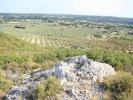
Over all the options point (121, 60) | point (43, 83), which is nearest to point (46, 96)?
point (43, 83)

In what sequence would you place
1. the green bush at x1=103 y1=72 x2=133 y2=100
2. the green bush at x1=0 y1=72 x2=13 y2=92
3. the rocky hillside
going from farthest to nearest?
the green bush at x1=0 y1=72 x2=13 y2=92, the rocky hillside, the green bush at x1=103 y1=72 x2=133 y2=100

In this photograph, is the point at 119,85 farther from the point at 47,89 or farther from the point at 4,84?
the point at 4,84

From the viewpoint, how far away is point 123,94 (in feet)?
55.2

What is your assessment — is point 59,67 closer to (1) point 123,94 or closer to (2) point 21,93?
(2) point 21,93

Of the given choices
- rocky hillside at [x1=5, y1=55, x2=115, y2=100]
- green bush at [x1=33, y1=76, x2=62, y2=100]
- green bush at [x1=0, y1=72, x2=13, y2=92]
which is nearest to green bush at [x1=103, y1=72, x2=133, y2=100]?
rocky hillside at [x1=5, y1=55, x2=115, y2=100]

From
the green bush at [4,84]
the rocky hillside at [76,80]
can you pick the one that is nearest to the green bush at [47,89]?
the rocky hillside at [76,80]

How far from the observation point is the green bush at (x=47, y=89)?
16781 mm

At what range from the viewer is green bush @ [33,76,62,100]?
16.8 meters

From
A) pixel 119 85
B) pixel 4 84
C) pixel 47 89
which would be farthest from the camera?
pixel 4 84

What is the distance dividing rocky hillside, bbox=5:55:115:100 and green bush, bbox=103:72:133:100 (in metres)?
0.51

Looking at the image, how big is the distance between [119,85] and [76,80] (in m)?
2.51

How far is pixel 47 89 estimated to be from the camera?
17.1 metres

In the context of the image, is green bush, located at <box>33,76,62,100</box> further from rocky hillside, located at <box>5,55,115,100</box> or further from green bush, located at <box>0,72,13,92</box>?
green bush, located at <box>0,72,13,92</box>

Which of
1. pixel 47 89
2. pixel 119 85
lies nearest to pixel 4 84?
pixel 47 89
